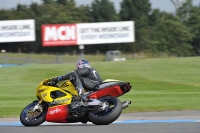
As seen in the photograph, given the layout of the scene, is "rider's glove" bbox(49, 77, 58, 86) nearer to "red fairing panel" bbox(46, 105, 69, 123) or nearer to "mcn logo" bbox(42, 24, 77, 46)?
"red fairing panel" bbox(46, 105, 69, 123)

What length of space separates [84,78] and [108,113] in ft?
3.52

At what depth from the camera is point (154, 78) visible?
28.4m

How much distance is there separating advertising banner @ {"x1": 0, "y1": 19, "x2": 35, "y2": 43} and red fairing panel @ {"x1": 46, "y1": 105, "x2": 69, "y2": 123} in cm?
3894

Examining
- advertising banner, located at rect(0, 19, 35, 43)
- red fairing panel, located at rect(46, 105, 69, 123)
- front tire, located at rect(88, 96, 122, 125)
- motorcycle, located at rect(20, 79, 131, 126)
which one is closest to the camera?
front tire, located at rect(88, 96, 122, 125)

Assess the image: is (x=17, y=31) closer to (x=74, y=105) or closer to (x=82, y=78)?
(x=82, y=78)

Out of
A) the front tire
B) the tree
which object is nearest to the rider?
the front tire

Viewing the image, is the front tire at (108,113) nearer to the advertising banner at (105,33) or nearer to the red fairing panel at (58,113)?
the red fairing panel at (58,113)

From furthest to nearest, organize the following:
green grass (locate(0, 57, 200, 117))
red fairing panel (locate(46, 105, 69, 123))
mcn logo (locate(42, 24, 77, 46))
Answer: mcn logo (locate(42, 24, 77, 46)), green grass (locate(0, 57, 200, 117)), red fairing panel (locate(46, 105, 69, 123))

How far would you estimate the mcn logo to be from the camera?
49.0 m

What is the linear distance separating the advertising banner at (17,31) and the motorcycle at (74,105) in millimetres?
38699

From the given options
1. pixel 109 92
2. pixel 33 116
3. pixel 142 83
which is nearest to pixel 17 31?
pixel 142 83

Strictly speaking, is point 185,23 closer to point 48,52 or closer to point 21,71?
point 48,52

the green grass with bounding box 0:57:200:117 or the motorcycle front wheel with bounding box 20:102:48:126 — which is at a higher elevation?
the motorcycle front wheel with bounding box 20:102:48:126

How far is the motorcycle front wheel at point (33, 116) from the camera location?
11.2m
